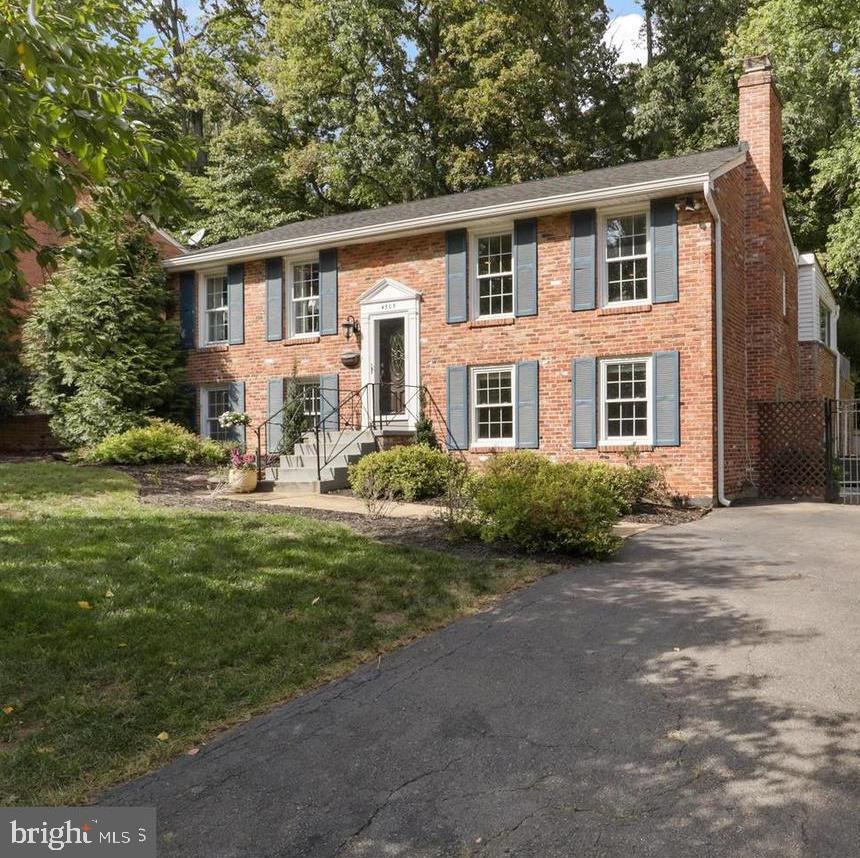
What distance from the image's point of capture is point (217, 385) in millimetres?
18312

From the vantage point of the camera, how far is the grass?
396cm

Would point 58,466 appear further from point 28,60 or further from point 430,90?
point 430,90

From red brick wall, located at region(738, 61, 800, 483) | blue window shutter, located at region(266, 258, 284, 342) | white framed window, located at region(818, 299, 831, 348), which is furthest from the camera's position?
white framed window, located at region(818, 299, 831, 348)

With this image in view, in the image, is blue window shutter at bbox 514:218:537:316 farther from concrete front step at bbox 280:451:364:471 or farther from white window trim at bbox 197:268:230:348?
white window trim at bbox 197:268:230:348

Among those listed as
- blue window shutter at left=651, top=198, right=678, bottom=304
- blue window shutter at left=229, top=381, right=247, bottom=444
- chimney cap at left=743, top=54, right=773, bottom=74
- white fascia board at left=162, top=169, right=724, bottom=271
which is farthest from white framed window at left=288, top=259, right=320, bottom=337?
chimney cap at left=743, top=54, right=773, bottom=74

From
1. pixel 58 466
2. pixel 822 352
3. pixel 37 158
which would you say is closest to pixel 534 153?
pixel 822 352

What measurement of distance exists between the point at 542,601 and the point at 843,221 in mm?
20058

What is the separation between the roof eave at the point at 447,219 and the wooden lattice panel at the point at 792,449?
4570 mm

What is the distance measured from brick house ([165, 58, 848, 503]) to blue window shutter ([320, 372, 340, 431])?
0.04 metres

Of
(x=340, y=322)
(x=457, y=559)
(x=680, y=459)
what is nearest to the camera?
(x=457, y=559)

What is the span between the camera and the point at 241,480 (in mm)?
12945

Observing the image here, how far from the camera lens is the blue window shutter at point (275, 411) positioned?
17172 mm

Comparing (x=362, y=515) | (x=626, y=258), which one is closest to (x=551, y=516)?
(x=362, y=515)

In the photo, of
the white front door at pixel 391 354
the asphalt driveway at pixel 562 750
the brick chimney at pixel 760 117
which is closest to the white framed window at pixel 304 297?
the white front door at pixel 391 354
